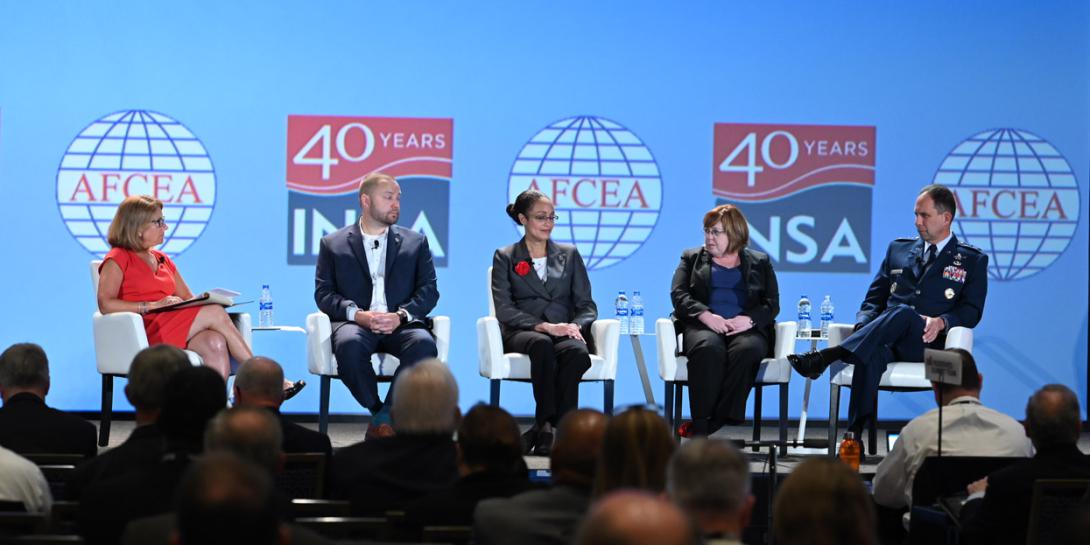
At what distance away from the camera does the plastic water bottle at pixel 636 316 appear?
7.30 metres

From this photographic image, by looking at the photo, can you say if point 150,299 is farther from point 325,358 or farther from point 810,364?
point 810,364

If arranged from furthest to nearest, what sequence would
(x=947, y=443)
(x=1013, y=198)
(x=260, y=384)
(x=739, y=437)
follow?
(x=1013, y=198), (x=739, y=437), (x=947, y=443), (x=260, y=384)

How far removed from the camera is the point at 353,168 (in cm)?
801

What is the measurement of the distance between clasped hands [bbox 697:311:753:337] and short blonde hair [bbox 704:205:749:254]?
38cm

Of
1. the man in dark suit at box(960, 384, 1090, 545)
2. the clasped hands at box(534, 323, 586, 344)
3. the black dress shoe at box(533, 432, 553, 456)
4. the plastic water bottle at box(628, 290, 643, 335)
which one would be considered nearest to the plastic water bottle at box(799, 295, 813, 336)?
the plastic water bottle at box(628, 290, 643, 335)

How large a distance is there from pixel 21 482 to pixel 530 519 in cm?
137

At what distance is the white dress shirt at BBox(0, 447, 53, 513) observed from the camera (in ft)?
→ 10.7

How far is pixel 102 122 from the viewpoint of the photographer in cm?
797

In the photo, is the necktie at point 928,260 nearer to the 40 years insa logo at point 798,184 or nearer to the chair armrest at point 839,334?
the chair armrest at point 839,334

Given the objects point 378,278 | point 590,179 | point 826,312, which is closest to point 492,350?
point 378,278

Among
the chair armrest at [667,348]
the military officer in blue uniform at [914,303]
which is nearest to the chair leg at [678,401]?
the chair armrest at [667,348]

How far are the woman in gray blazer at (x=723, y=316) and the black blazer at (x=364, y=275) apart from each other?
1.28 meters

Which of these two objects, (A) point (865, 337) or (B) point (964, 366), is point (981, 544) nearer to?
(B) point (964, 366)

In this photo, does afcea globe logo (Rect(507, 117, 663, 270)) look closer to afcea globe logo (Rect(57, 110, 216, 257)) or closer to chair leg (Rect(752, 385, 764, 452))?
chair leg (Rect(752, 385, 764, 452))
